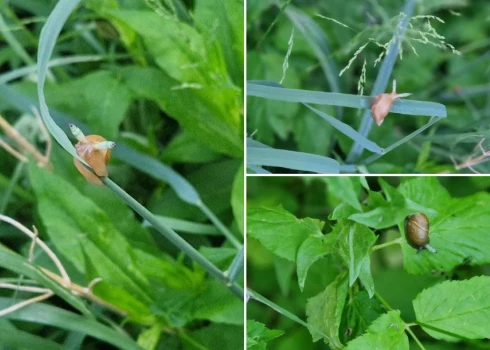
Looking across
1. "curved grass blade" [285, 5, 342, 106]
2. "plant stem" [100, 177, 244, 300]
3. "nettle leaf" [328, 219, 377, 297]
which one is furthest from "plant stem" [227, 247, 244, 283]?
"curved grass blade" [285, 5, 342, 106]

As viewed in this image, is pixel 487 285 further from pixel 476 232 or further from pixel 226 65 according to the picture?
pixel 226 65

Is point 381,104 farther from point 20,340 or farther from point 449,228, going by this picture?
point 20,340

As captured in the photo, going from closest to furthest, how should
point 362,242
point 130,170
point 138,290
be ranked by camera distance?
point 362,242, point 138,290, point 130,170

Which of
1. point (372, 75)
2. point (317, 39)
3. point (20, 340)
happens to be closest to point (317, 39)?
point (317, 39)

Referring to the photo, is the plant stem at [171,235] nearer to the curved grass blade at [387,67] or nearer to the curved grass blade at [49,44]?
the curved grass blade at [49,44]

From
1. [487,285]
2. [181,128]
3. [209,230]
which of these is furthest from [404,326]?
[181,128]

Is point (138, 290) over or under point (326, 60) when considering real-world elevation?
under

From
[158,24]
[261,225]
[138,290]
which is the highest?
[158,24]
